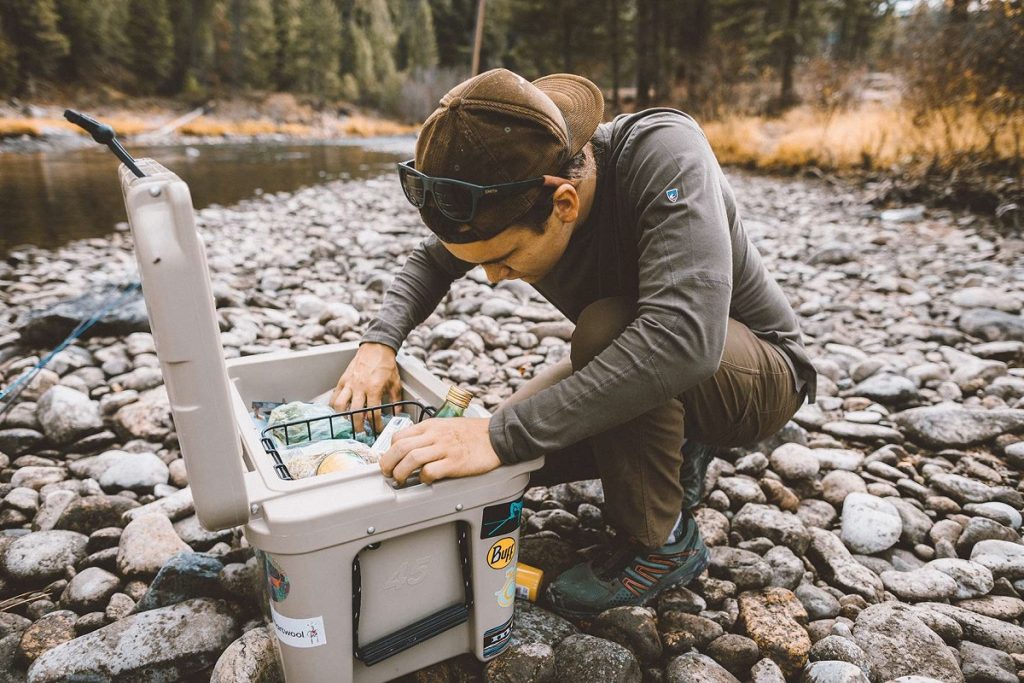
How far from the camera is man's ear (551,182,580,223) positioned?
129cm

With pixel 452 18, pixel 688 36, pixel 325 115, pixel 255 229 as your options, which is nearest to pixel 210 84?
pixel 325 115

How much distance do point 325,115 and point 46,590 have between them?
156 ft

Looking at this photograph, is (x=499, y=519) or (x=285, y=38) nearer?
(x=499, y=519)

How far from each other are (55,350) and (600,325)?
268 cm

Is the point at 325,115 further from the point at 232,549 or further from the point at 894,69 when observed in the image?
the point at 232,549

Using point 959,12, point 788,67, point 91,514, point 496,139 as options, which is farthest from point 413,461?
point 788,67

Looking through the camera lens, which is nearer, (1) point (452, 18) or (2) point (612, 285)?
(2) point (612, 285)

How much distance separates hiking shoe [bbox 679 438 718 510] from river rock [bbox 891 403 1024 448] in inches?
42.6

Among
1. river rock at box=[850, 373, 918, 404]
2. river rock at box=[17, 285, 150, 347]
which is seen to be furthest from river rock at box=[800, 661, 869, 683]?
river rock at box=[17, 285, 150, 347]

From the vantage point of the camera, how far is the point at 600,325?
138 centimetres

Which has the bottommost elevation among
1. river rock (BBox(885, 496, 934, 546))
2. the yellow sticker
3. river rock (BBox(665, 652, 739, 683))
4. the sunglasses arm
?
river rock (BBox(885, 496, 934, 546))

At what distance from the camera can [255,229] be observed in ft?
20.7

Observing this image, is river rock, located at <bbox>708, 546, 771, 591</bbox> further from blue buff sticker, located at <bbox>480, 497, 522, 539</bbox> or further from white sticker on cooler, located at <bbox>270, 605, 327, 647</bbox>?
white sticker on cooler, located at <bbox>270, 605, 327, 647</bbox>

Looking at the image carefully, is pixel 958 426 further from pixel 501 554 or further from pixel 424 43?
pixel 424 43
